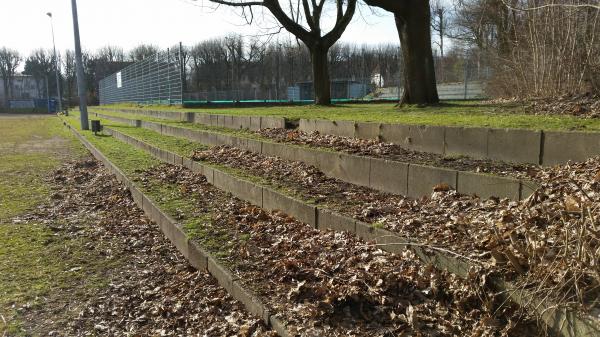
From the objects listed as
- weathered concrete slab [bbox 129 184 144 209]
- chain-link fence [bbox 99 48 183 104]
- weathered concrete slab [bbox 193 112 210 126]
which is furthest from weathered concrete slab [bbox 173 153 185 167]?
chain-link fence [bbox 99 48 183 104]

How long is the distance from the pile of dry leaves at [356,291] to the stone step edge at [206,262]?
66 millimetres

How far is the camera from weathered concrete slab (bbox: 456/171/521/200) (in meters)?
3.85

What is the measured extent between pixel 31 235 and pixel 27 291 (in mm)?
1981

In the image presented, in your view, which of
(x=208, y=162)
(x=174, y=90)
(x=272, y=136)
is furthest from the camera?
(x=174, y=90)

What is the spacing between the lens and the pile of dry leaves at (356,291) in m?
2.77

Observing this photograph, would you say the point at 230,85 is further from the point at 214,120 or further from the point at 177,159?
the point at 177,159

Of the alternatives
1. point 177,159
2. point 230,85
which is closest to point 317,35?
point 177,159

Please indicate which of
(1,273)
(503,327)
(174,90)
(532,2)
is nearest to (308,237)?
(503,327)

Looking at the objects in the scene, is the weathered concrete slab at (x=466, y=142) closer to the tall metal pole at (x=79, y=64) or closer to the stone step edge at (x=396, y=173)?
the stone step edge at (x=396, y=173)

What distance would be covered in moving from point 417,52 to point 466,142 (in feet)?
19.6

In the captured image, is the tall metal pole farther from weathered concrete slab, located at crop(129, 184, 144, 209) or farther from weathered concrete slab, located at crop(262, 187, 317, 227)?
weathered concrete slab, located at crop(262, 187, 317, 227)

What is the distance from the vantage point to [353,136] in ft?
24.0

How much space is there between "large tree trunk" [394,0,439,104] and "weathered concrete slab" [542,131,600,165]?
6.58 metres

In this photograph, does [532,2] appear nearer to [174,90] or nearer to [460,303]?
[460,303]
